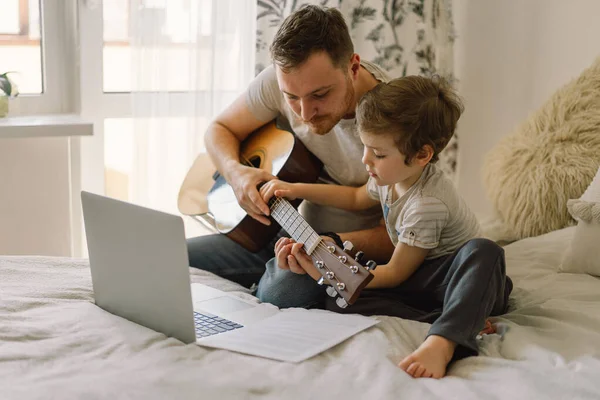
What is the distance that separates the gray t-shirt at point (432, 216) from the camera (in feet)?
4.66

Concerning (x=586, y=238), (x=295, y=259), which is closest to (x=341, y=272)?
(x=295, y=259)

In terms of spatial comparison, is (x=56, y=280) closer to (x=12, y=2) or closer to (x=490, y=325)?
(x=490, y=325)

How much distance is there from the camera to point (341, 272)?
131cm

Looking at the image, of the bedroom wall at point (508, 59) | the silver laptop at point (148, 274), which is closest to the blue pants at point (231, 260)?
the silver laptop at point (148, 274)

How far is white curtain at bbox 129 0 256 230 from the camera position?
7.73 ft

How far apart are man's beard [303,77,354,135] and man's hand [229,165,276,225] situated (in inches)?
6.6

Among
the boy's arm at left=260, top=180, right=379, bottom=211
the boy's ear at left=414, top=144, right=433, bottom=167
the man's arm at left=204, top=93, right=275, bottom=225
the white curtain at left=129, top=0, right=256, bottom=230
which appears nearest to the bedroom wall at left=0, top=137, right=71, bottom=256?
the white curtain at left=129, top=0, right=256, bottom=230

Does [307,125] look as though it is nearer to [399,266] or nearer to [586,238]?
[399,266]

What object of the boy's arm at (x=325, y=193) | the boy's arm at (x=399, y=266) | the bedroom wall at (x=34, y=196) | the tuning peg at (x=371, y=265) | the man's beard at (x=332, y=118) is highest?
the man's beard at (x=332, y=118)

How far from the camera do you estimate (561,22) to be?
2.32 meters

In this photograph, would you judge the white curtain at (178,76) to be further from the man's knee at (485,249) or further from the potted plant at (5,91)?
the man's knee at (485,249)

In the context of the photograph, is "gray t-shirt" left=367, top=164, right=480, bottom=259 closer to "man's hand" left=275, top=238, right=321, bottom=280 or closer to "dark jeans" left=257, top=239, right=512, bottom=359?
"dark jeans" left=257, top=239, right=512, bottom=359

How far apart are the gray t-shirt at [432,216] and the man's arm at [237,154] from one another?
1.09ft

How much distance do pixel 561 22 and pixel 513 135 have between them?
0.50 m
